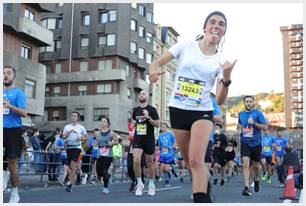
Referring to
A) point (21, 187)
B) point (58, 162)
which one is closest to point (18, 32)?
point (58, 162)

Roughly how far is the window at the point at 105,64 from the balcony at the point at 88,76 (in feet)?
2.02

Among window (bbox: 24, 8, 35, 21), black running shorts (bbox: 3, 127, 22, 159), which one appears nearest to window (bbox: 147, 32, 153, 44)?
window (bbox: 24, 8, 35, 21)

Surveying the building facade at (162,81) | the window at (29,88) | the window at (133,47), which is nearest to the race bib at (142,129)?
the window at (29,88)

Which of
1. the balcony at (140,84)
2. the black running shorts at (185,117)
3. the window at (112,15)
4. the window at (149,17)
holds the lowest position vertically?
the black running shorts at (185,117)

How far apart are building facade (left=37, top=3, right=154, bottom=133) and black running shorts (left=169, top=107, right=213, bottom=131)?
41072 millimetres

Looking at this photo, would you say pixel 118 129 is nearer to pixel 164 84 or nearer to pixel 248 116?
pixel 164 84

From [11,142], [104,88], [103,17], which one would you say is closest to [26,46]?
[104,88]

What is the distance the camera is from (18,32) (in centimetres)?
3181

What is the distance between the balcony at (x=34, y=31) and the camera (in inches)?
1257

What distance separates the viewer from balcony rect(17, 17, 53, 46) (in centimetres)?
3194

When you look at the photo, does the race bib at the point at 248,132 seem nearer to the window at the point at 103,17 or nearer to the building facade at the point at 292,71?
the window at the point at 103,17

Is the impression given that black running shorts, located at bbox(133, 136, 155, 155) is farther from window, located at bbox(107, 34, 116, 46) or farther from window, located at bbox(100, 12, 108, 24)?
window, located at bbox(100, 12, 108, 24)

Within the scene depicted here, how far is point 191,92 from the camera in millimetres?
4590

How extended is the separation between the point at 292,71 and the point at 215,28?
14516 cm
